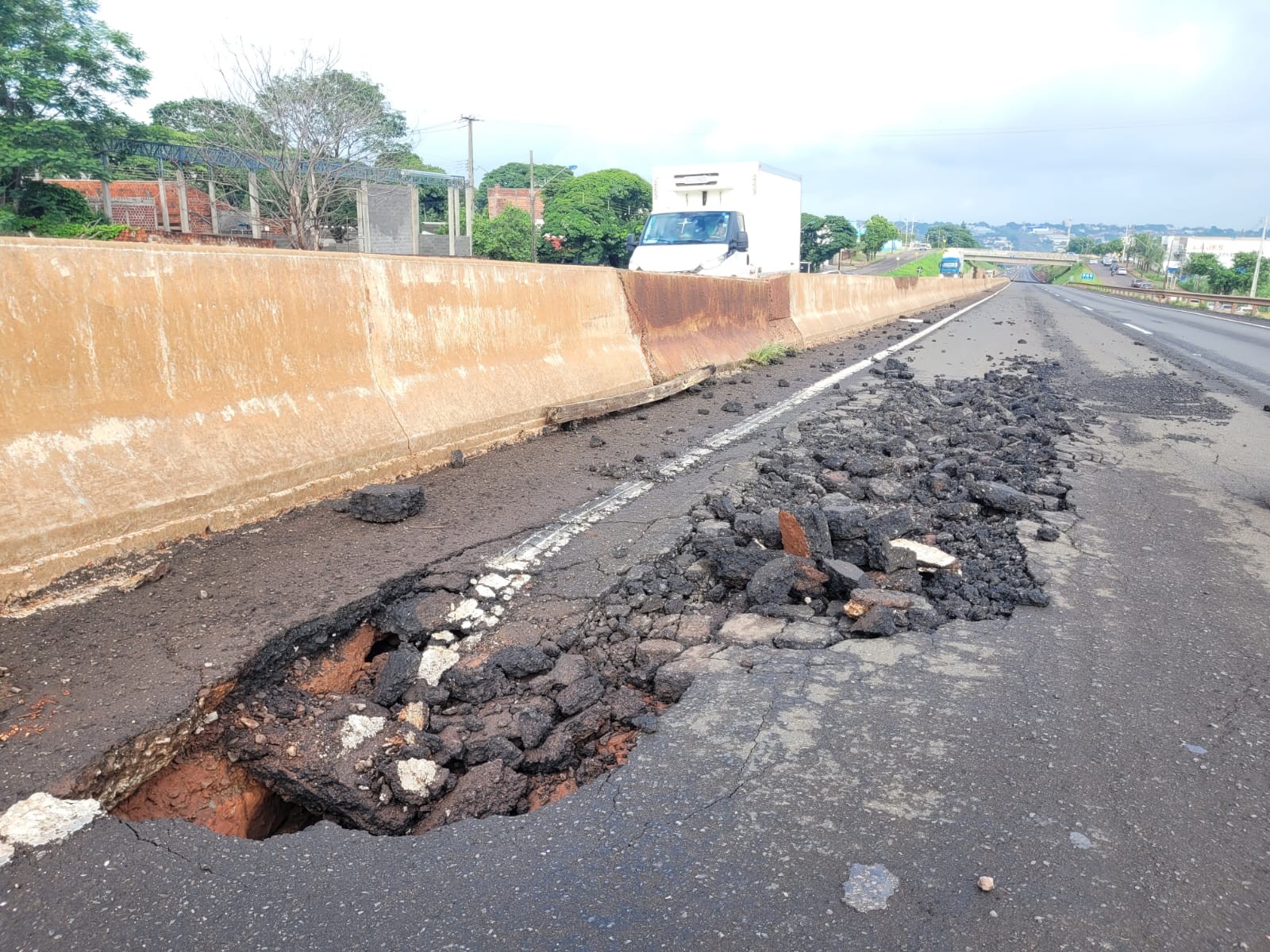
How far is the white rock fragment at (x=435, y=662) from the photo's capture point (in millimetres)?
3070

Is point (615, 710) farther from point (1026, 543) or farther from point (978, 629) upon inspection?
point (1026, 543)

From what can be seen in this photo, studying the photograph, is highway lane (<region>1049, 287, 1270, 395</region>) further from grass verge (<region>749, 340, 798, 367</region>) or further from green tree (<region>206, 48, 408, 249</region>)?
green tree (<region>206, 48, 408, 249</region>)

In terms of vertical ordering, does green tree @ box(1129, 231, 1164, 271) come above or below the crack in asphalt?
above

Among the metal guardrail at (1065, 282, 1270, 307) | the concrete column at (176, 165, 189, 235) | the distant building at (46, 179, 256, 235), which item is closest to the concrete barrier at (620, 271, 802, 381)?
the distant building at (46, 179, 256, 235)

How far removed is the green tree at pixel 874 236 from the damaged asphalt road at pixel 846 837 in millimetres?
161354

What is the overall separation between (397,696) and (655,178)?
19.0 m

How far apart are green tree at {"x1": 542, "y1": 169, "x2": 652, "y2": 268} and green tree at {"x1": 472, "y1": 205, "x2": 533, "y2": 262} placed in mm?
3370

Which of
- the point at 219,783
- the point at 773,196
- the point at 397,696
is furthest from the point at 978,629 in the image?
the point at 773,196

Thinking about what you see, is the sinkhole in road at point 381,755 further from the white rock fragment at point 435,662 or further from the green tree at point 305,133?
the green tree at point 305,133

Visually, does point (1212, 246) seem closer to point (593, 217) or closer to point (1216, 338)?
point (593, 217)

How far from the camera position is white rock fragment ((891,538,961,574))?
396 cm

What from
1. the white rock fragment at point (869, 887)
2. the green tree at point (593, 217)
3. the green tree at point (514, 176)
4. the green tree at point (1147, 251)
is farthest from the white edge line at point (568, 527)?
the green tree at point (1147, 251)

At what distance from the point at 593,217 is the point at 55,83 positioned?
39.7m

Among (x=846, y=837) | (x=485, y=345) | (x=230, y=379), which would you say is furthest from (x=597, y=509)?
(x=846, y=837)
